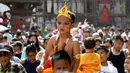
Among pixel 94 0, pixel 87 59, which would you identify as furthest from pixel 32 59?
pixel 94 0

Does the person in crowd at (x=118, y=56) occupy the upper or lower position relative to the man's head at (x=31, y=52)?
lower

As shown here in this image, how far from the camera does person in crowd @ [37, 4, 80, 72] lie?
5.52 meters

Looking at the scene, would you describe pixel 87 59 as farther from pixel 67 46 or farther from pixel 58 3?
pixel 58 3

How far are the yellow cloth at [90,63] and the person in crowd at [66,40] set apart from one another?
1269mm

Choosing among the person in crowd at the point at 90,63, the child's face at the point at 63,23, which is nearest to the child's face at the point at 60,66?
the child's face at the point at 63,23

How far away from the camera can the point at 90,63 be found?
7059 millimetres

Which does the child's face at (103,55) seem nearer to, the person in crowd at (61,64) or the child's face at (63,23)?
the child's face at (63,23)

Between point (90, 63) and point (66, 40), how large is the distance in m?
1.45

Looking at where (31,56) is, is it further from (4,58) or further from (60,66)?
(60,66)

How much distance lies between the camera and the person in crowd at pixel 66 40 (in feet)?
18.1

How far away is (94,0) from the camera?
42.0 m

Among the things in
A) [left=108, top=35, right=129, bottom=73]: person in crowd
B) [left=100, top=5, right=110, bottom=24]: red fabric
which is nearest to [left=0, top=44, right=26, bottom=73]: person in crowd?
[left=108, top=35, right=129, bottom=73]: person in crowd

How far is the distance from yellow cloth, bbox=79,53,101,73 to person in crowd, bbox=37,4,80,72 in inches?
50.0

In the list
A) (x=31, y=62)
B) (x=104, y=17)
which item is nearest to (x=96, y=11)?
(x=104, y=17)
